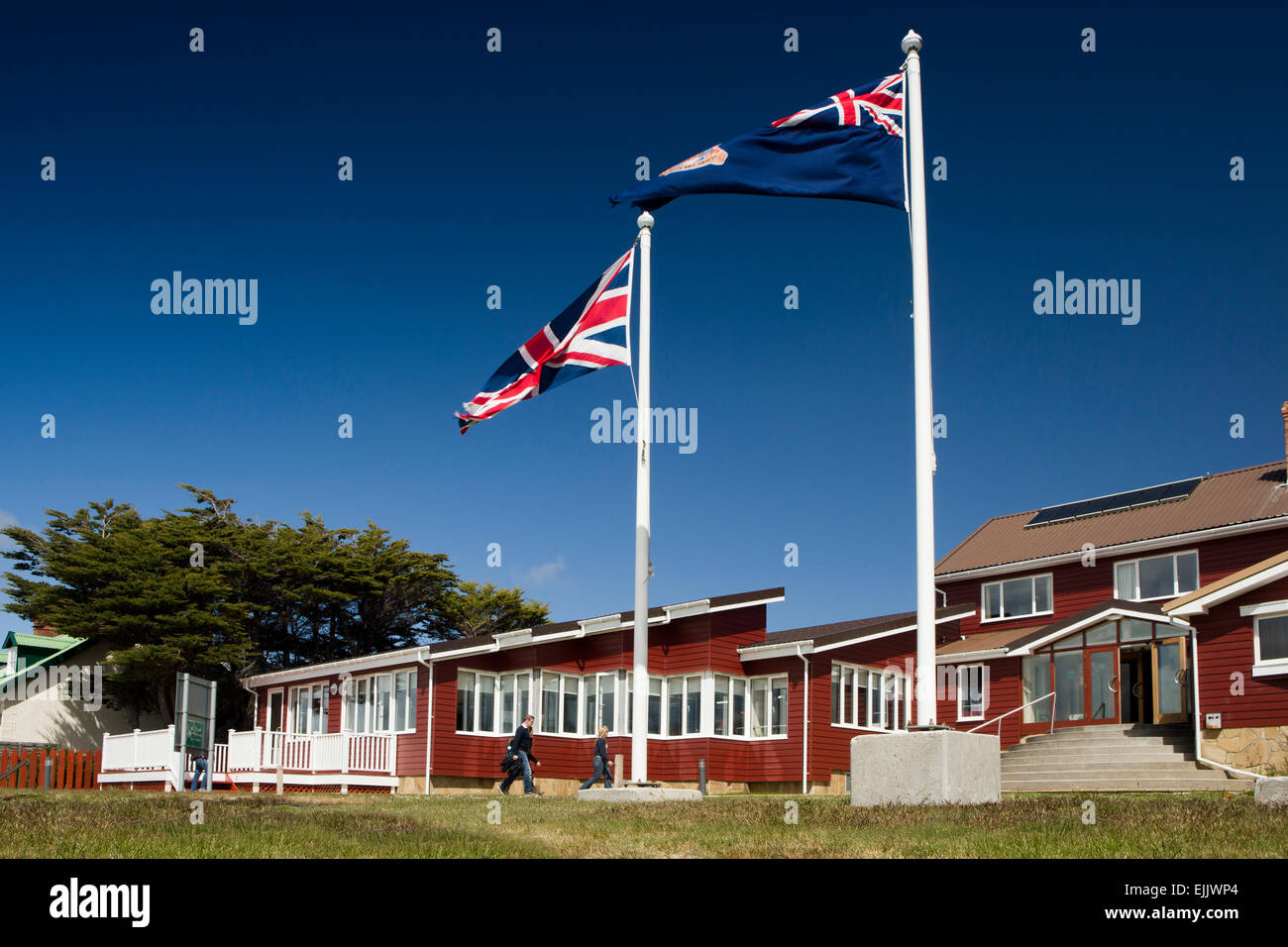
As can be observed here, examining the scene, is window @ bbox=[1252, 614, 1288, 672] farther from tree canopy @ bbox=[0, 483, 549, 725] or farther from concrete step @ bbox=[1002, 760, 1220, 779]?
tree canopy @ bbox=[0, 483, 549, 725]

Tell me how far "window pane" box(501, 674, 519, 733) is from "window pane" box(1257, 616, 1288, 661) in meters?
16.6

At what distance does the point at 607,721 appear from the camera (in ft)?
99.0

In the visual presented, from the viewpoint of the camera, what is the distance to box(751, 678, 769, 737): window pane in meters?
30.2

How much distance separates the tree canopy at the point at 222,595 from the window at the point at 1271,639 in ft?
92.7

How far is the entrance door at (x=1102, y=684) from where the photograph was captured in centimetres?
2848

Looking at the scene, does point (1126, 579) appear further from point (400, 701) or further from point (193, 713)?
point (193, 713)

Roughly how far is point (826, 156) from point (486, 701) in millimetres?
18641

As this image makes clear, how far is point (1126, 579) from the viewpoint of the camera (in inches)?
1282

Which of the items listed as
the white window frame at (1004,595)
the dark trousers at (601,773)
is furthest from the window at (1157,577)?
the dark trousers at (601,773)

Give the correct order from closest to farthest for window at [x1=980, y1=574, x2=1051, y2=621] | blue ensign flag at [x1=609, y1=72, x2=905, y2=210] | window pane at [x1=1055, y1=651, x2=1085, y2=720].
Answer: blue ensign flag at [x1=609, y1=72, x2=905, y2=210] < window pane at [x1=1055, y1=651, x2=1085, y2=720] < window at [x1=980, y1=574, x2=1051, y2=621]

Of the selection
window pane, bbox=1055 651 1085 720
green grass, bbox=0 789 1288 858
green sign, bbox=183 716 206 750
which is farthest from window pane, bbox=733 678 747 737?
green grass, bbox=0 789 1288 858

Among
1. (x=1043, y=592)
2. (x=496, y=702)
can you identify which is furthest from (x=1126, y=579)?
(x=496, y=702)
